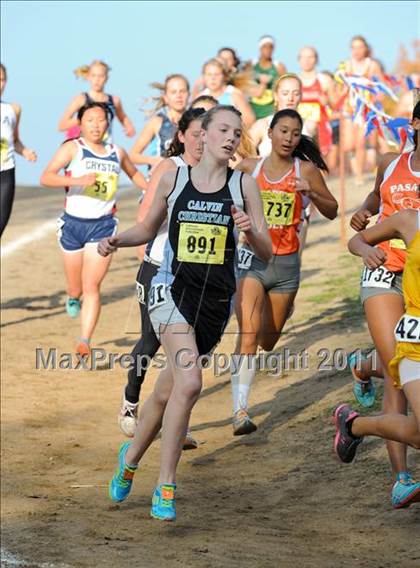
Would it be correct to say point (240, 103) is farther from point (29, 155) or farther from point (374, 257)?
point (374, 257)

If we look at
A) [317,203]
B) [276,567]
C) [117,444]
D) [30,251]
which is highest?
[317,203]

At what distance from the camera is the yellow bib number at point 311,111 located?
720 inches

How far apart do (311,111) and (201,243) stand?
1125 cm

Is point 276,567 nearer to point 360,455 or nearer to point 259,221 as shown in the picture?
point 259,221

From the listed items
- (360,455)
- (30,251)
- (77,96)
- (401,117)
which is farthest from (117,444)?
(30,251)

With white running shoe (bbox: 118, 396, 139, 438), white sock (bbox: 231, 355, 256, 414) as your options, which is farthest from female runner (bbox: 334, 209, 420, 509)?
white running shoe (bbox: 118, 396, 139, 438)

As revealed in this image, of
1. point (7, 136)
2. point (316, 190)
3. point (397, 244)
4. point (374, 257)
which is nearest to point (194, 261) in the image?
point (374, 257)

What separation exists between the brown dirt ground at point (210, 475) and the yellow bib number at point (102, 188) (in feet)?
5.21

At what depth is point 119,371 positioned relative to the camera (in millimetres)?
13086

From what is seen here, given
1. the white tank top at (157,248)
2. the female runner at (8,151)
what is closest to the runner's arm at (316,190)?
A: the white tank top at (157,248)

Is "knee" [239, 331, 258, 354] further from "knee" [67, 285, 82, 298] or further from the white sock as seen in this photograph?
"knee" [67, 285, 82, 298]

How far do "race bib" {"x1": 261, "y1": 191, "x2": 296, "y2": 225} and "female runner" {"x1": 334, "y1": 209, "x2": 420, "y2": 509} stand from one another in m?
2.20

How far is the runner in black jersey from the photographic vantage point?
739 centimetres

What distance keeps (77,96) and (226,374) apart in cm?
430
